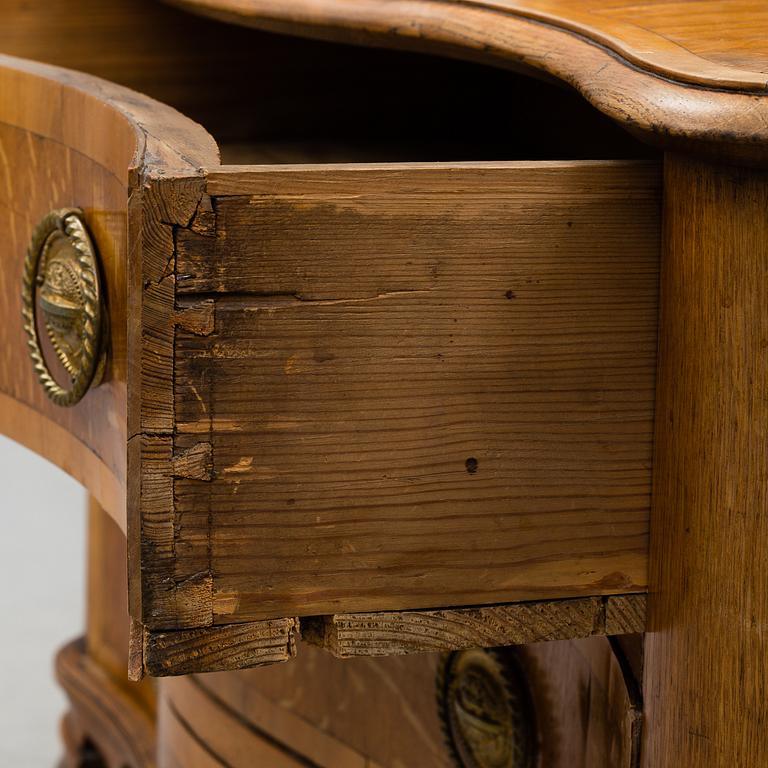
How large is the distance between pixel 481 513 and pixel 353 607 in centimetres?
7

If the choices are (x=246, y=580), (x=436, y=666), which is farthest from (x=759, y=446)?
→ (x=436, y=666)

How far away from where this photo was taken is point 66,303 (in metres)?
0.81

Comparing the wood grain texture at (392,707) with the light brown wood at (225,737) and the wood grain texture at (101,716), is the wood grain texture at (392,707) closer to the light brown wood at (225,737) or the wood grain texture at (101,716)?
the light brown wood at (225,737)

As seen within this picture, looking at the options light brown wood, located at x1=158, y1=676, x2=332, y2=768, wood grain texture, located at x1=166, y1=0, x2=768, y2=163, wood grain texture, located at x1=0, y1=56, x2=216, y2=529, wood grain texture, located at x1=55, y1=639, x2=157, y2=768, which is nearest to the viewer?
wood grain texture, located at x1=166, y1=0, x2=768, y2=163

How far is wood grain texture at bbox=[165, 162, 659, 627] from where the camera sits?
2.08 ft

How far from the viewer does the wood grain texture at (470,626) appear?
0.68 m

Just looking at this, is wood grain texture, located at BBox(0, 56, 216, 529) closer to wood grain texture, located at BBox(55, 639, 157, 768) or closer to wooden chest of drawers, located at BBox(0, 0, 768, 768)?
wooden chest of drawers, located at BBox(0, 0, 768, 768)

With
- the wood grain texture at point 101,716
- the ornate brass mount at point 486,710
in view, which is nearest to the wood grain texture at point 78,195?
the ornate brass mount at point 486,710

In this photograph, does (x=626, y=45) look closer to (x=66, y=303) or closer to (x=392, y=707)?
(x=66, y=303)

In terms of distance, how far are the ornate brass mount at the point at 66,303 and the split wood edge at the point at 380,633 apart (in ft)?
0.58

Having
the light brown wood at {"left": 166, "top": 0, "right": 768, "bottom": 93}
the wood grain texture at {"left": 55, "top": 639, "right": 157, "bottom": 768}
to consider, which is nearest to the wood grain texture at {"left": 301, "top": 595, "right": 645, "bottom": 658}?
the light brown wood at {"left": 166, "top": 0, "right": 768, "bottom": 93}

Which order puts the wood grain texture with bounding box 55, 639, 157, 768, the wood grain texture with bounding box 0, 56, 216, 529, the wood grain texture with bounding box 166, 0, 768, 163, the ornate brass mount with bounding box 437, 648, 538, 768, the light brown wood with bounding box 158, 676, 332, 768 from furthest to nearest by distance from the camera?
1. the wood grain texture with bounding box 55, 639, 157, 768
2. the light brown wood with bounding box 158, 676, 332, 768
3. the ornate brass mount with bounding box 437, 648, 538, 768
4. the wood grain texture with bounding box 0, 56, 216, 529
5. the wood grain texture with bounding box 166, 0, 768, 163

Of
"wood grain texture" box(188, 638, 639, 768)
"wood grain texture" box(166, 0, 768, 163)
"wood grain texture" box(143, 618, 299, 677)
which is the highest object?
"wood grain texture" box(166, 0, 768, 163)

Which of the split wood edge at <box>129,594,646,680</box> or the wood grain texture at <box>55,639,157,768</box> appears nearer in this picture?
the split wood edge at <box>129,594,646,680</box>
